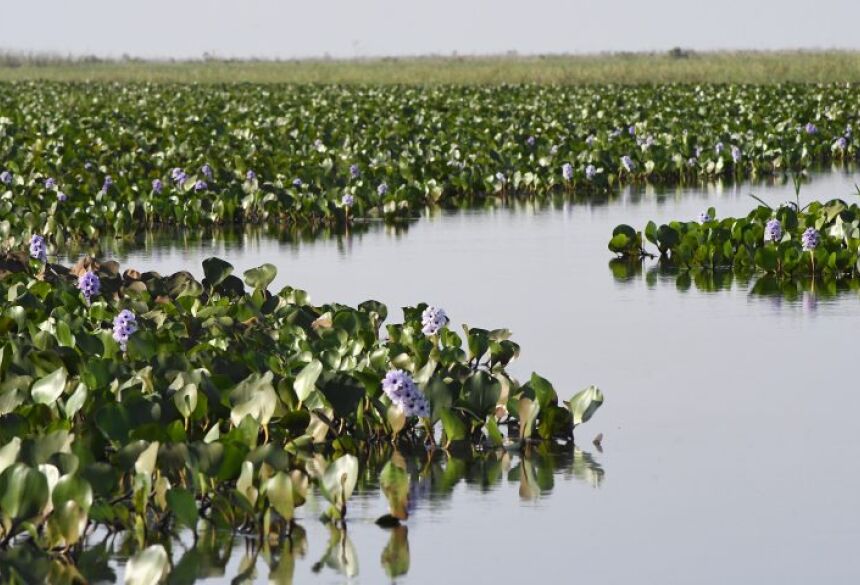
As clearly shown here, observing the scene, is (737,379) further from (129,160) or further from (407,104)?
(407,104)

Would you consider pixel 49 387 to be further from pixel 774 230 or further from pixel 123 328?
pixel 774 230

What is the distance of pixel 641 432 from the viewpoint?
848 centimetres

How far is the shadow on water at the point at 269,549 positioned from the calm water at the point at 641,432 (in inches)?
1.2

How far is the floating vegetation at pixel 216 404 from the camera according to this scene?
6.46m

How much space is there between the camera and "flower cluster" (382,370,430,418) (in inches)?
312

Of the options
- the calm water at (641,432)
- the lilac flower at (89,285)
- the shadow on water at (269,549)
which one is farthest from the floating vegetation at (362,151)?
the shadow on water at (269,549)

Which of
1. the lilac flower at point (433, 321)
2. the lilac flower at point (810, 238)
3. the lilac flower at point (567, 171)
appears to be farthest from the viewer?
the lilac flower at point (567, 171)

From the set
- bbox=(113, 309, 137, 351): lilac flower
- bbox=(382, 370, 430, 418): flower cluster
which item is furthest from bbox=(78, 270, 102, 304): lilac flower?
bbox=(382, 370, 430, 418): flower cluster

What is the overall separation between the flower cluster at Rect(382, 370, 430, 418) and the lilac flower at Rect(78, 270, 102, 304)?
302 centimetres

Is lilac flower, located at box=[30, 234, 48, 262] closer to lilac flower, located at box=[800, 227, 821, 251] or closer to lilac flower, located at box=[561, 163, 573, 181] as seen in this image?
lilac flower, located at box=[800, 227, 821, 251]

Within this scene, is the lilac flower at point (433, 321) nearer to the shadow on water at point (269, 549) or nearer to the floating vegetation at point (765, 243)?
the shadow on water at point (269, 549)

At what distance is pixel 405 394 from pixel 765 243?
746 cm

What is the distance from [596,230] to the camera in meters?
18.2

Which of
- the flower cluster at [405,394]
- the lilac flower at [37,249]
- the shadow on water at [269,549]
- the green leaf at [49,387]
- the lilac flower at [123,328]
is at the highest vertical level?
the lilac flower at [37,249]
